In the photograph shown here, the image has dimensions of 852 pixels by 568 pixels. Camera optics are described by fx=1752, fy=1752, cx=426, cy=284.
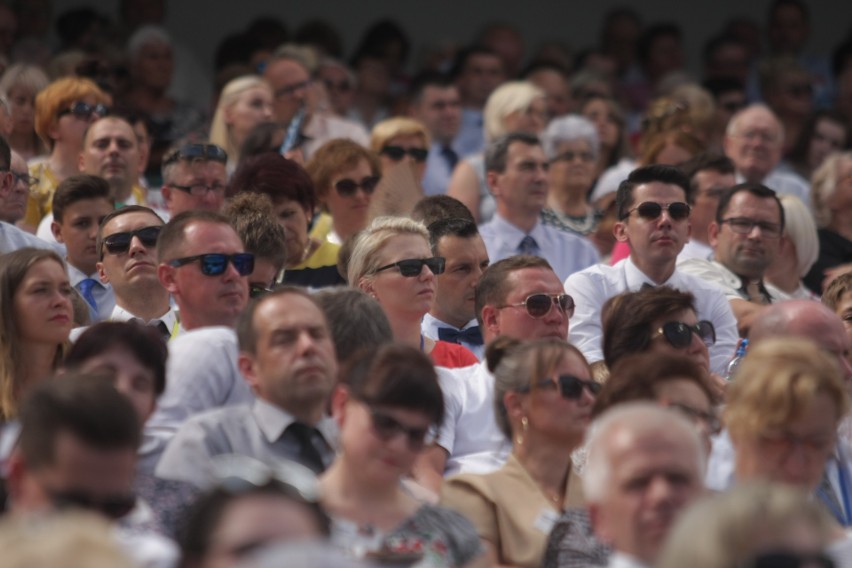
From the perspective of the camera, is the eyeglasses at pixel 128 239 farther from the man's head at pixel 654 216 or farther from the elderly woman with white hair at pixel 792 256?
the elderly woman with white hair at pixel 792 256

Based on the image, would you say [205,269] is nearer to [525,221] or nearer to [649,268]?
[649,268]

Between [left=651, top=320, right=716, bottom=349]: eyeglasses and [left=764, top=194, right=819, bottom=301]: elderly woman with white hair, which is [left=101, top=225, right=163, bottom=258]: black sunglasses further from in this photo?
[left=764, top=194, right=819, bottom=301]: elderly woman with white hair

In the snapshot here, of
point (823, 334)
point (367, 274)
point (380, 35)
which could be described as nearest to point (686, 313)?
point (823, 334)

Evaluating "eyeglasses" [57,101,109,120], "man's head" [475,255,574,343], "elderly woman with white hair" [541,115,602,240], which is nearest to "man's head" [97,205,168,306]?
"man's head" [475,255,574,343]

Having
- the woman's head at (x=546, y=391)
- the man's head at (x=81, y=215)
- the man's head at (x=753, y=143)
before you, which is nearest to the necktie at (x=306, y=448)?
the woman's head at (x=546, y=391)

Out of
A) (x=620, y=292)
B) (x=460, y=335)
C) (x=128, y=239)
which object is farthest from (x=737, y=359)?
(x=128, y=239)

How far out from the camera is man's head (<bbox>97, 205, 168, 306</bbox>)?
682 centimetres

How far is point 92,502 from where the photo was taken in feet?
13.5

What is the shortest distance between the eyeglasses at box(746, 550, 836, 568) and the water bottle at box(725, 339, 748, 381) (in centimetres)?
326

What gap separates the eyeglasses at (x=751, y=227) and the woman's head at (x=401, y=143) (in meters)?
1.86

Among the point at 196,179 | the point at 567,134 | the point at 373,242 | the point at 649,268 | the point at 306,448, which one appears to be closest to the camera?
the point at 306,448

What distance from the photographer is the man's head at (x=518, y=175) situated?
871 centimetres

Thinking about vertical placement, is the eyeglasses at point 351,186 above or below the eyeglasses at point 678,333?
above

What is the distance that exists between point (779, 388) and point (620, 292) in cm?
240
